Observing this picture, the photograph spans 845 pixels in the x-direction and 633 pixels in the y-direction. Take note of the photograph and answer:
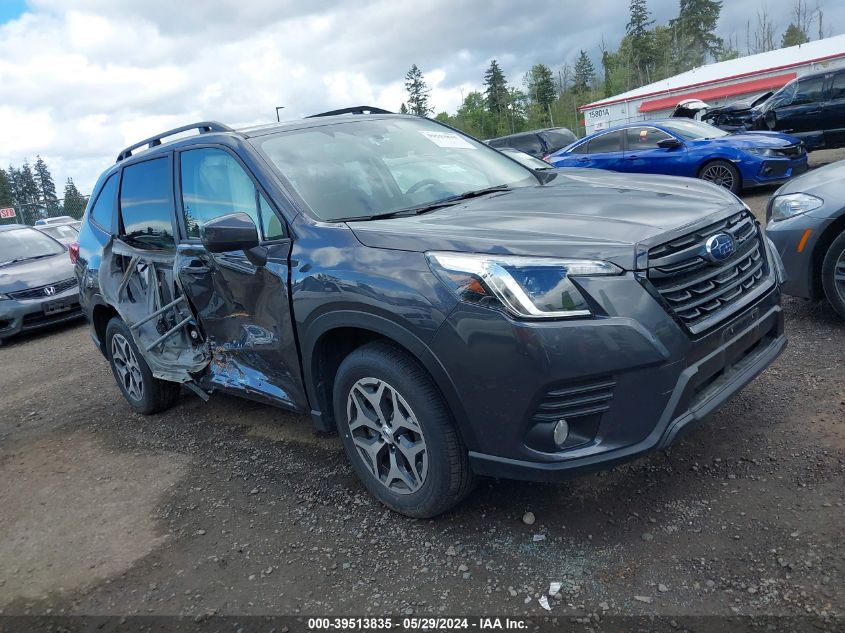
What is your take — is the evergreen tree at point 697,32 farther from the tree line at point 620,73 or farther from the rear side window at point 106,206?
the rear side window at point 106,206

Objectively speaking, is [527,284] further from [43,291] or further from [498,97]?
[498,97]

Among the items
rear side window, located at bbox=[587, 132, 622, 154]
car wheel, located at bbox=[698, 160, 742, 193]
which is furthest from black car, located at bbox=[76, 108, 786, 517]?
rear side window, located at bbox=[587, 132, 622, 154]

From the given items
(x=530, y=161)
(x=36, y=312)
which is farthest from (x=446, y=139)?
(x=36, y=312)

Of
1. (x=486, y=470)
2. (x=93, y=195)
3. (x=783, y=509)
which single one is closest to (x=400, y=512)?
(x=486, y=470)

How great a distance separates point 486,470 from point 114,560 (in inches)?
75.5

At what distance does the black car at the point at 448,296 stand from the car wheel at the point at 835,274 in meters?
1.40

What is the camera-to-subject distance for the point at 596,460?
2.37 m

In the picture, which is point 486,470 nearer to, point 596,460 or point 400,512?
point 596,460

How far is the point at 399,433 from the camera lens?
2826mm

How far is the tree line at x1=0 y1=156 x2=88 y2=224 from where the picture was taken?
100.0ft

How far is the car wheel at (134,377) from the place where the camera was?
474 cm

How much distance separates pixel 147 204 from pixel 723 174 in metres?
9.01

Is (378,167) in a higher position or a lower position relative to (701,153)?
higher

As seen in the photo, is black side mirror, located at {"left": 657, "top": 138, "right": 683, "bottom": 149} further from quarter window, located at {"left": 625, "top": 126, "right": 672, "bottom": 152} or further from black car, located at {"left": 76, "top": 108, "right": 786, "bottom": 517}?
black car, located at {"left": 76, "top": 108, "right": 786, "bottom": 517}
